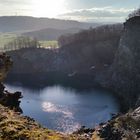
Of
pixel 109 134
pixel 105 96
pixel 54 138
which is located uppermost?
pixel 54 138

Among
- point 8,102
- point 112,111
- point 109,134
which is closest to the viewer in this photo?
point 109,134

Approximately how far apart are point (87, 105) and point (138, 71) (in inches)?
1659

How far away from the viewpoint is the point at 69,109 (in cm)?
16338

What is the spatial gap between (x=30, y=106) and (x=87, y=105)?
84.2 feet

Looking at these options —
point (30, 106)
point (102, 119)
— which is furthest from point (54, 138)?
point (30, 106)

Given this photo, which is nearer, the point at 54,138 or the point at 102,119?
the point at 54,138

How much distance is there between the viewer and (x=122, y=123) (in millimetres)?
75688

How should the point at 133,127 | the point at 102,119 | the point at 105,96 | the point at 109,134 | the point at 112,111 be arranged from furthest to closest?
the point at 105,96
the point at 112,111
the point at 102,119
the point at 109,134
the point at 133,127

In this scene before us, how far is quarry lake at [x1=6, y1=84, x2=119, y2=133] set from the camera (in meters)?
139

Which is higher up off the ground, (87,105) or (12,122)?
(12,122)

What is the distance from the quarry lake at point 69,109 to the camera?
457ft

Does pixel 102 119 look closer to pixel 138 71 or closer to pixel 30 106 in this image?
pixel 30 106

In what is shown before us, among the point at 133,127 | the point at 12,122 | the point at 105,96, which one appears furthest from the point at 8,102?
the point at 105,96

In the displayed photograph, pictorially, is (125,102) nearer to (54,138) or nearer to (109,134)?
(109,134)
